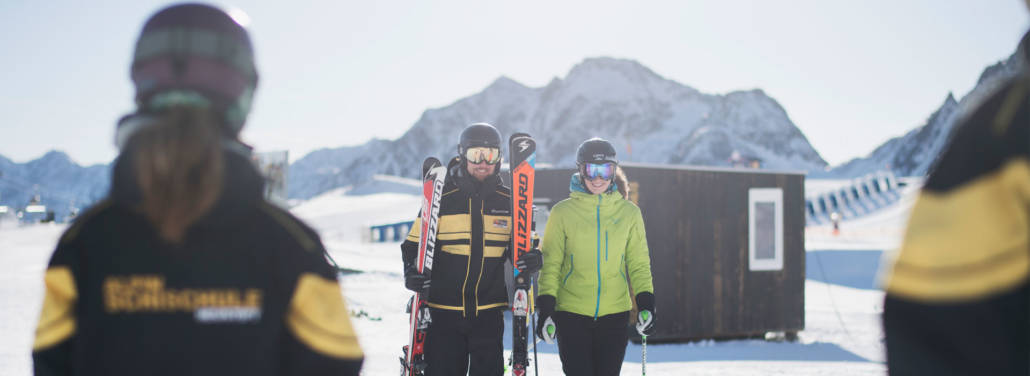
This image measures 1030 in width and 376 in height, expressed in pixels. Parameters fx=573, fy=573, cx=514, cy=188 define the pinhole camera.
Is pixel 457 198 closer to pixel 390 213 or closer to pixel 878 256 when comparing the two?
pixel 878 256

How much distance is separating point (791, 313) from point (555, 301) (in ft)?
29.3

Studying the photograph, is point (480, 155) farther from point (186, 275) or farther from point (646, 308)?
point (186, 275)

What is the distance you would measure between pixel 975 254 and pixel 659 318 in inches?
375

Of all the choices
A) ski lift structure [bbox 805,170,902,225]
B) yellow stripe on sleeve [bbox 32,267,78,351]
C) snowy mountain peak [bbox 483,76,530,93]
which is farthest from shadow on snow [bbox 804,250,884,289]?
snowy mountain peak [bbox 483,76,530,93]

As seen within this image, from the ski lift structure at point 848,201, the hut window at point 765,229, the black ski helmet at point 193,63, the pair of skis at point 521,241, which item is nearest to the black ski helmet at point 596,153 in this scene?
the pair of skis at point 521,241

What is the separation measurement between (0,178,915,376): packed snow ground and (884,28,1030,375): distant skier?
8 cm

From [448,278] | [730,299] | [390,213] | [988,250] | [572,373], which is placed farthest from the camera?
[390,213]

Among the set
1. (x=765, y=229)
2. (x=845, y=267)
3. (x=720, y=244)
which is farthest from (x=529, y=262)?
(x=845, y=267)

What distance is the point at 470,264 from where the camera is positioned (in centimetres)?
417

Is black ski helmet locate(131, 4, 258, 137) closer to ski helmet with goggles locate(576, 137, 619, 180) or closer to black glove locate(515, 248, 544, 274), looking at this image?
black glove locate(515, 248, 544, 274)

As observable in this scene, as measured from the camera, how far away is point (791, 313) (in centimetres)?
1113

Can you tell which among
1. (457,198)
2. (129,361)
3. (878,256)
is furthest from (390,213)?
(129,361)

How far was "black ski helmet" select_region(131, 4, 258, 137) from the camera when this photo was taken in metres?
1.41

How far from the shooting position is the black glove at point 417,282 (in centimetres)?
404
